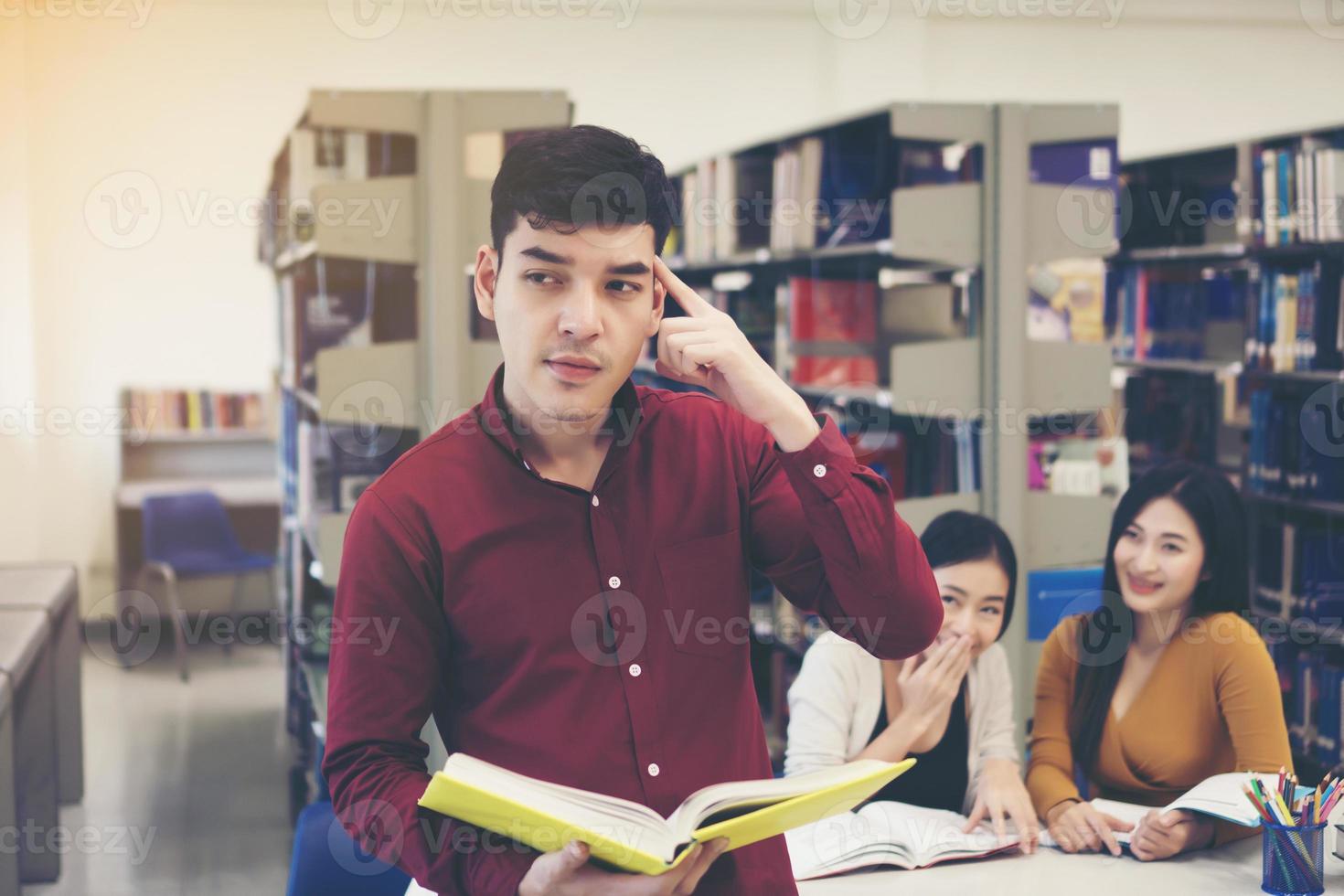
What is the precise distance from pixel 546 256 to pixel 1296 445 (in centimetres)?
368

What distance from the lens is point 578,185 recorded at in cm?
119

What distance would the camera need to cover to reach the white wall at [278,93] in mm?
6430

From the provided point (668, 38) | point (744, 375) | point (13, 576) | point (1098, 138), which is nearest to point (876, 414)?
point (1098, 138)

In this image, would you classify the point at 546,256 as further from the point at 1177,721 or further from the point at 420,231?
the point at 420,231


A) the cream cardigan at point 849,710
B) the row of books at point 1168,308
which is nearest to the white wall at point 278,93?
the row of books at point 1168,308

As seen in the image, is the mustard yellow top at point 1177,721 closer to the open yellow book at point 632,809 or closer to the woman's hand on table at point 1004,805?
the woman's hand on table at point 1004,805

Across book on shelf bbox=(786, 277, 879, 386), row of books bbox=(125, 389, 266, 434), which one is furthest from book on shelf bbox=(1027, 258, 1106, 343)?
row of books bbox=(125, 389, 266, 434)

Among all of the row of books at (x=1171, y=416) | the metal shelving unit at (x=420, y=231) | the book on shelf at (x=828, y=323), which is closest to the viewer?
the metal shelving unit at (x=420, y=231)

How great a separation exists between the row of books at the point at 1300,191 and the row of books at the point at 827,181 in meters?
1.39

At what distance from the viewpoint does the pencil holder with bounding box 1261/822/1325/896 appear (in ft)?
5.19

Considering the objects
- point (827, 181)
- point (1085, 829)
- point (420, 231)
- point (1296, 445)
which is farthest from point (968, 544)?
point (1296, 445)

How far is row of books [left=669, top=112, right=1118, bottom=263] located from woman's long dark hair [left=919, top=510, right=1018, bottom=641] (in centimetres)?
114

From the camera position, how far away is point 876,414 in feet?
11.9

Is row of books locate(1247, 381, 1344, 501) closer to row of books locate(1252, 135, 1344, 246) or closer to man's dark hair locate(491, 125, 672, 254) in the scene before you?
row of books locate(1252, 135, 1344, 246)
